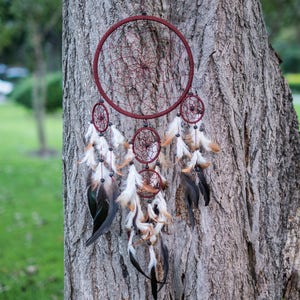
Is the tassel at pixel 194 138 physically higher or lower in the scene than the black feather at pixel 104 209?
higher

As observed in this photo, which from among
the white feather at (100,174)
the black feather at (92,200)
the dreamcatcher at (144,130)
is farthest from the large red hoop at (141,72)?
the black feather at (92,200)

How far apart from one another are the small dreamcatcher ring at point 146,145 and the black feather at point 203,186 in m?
0.18

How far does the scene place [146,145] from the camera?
203 cm

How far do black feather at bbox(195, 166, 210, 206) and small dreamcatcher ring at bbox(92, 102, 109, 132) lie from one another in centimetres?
40

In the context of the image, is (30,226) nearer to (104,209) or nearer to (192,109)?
(104,209)

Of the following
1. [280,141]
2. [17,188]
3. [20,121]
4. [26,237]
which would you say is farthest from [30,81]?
[280,141]

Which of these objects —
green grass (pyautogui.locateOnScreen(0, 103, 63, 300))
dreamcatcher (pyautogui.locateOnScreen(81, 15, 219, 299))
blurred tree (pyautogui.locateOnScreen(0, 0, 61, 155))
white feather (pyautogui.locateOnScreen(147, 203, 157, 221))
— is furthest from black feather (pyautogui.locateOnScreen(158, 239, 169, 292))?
blurred tree (pyautogui.locateOnScreen(0, 0, 61, 155))

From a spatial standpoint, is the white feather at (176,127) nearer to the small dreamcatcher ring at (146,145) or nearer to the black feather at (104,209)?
→ the small dreamcatcher ring at (146,145)

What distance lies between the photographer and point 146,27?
77.8 inches

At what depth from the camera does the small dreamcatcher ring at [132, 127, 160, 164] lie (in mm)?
2020

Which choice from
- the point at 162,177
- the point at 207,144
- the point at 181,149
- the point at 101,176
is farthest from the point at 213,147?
the point at 101,176

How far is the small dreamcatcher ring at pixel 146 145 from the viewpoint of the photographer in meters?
2.02

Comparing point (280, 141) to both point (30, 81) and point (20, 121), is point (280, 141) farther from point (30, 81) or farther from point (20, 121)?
point (30, 81)

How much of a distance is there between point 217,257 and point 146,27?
99cm
